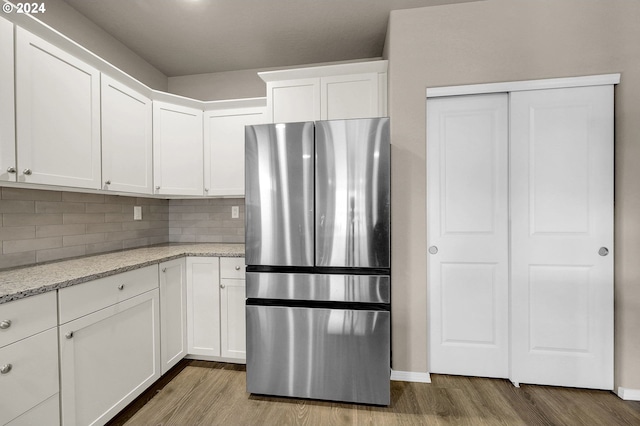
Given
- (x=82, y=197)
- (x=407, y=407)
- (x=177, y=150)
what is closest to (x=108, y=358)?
(x=82, y=197)

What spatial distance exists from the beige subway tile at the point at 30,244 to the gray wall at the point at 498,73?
2399 mm

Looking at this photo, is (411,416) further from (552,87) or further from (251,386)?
(552,87)

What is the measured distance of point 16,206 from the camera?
67.7 inches

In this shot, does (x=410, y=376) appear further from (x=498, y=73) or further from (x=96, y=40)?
(x=96, y=40)

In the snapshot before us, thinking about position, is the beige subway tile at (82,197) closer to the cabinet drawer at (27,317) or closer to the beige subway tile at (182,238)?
the beige subway tile at (182,238)

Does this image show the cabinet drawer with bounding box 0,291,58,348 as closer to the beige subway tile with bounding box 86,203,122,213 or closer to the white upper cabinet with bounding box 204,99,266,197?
the beige subway tile with bounding box 86,203,122,213

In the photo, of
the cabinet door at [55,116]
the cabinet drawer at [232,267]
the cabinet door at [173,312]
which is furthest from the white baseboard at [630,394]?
the cabinet door at [55,116]

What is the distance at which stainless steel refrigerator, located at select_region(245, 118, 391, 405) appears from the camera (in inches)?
71.1

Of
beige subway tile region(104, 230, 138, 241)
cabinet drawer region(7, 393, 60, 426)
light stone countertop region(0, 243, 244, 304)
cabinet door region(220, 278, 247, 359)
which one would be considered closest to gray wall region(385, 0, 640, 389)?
cabinet door region(220, 278, 247, 359)

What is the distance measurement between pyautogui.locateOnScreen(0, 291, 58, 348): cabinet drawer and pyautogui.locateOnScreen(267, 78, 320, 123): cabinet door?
1.91m

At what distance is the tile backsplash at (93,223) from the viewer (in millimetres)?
1727

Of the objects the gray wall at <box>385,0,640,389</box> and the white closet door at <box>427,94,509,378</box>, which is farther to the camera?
the white closet door at <box>427,94,509,378</box>

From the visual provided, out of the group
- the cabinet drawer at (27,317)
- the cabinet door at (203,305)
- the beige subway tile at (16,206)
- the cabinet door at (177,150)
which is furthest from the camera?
the cabinet door at (177,150)

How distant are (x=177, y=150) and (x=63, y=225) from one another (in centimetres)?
104
